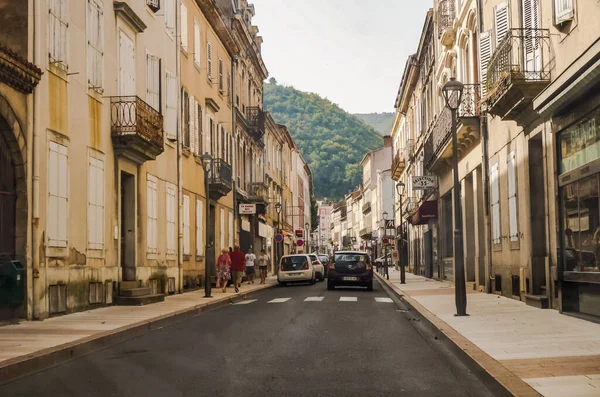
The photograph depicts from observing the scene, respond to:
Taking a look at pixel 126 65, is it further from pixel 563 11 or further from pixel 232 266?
pixel 563 11

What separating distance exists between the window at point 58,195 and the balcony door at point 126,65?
4.67 metres

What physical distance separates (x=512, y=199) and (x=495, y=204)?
248 cm

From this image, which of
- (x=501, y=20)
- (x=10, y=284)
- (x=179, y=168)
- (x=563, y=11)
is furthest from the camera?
(x=179, y=168)

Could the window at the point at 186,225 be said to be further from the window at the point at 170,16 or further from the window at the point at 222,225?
the window at the point at 222,225

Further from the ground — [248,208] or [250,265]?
[248,208]

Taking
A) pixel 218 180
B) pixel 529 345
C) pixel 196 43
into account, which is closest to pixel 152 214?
pixel 218 180

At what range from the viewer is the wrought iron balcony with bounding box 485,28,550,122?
16469 millimetres

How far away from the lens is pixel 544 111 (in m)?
14.0

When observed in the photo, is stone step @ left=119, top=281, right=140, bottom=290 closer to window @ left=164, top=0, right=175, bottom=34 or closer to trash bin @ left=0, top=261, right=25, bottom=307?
trash bin @ left=0, top=261, right=25, bottom=307

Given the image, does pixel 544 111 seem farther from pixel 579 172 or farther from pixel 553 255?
pixel 553 255

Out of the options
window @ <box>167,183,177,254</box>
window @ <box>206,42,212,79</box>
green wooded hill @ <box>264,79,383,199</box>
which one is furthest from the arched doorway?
green wooded hill @ <box>264,79,383,199</box>

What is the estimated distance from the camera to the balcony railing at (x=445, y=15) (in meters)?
30.4

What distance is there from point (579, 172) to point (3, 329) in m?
10.1

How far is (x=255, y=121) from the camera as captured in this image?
154 feet
